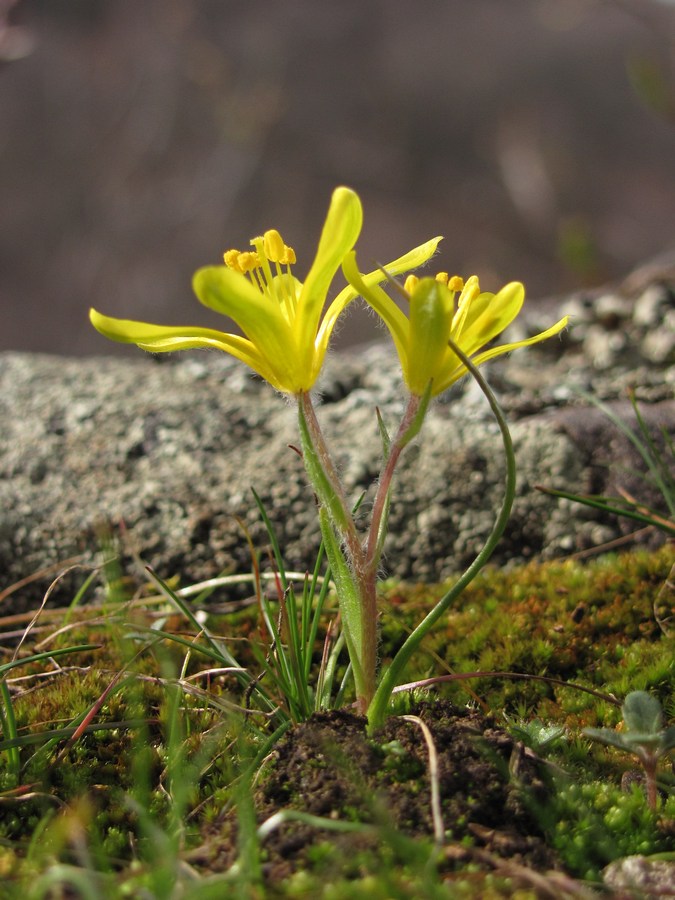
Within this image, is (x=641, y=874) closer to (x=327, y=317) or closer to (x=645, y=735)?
(x=645, y=735)

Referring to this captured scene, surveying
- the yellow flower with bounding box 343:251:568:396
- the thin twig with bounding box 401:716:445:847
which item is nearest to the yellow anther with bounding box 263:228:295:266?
the yellow flower with bounding box 343:251:568:396

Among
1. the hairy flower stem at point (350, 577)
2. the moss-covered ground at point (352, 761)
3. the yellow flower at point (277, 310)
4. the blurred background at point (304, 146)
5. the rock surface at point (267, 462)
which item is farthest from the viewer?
the blurred background at point (304, 146)

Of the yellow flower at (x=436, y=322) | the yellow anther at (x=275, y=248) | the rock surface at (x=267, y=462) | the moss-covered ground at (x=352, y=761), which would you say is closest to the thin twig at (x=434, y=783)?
the moss-covered ground at (x=352, y=761)

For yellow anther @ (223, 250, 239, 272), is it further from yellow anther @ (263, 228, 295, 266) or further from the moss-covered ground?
the moss-covered ground

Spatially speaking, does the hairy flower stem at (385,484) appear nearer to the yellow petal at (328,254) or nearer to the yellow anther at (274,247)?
the yellow petal at (328,254)

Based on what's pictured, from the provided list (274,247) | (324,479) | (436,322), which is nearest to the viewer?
(436,322)

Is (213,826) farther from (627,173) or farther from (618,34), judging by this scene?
(618,34)

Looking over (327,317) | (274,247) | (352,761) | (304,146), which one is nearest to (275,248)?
(274,247)
